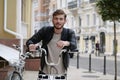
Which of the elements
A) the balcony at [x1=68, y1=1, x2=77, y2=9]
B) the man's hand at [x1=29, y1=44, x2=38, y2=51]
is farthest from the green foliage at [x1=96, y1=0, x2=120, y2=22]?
the balcony at [x1=68, y1=1, x2=77, y2=9]

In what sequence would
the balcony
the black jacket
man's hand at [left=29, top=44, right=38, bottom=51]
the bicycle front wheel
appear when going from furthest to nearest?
the balcony
the bicycle front wheel
the black jacket
man's hand at [left=29, top=44, right=38, bottom=51]

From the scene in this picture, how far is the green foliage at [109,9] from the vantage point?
15.4 metres

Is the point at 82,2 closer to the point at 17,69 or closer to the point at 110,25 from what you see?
the point at 110,25

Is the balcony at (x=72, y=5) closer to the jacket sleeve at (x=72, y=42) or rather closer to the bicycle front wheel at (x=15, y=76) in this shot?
the bicycle front wheel at (x=15, y=76)

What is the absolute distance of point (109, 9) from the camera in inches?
618

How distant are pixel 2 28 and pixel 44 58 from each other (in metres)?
9.56

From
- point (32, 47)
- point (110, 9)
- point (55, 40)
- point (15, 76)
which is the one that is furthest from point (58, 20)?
point (110, 9)

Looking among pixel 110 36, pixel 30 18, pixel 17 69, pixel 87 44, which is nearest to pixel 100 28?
pixel 110 36

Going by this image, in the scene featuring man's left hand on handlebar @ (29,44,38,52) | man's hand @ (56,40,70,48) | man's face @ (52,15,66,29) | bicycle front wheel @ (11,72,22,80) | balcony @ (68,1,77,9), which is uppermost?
balcony @ (68,1,77,9)

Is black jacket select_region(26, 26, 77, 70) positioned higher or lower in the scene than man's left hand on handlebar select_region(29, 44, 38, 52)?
higher

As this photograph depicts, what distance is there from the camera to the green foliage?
15.4 m

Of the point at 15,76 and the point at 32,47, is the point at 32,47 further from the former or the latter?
the point at 15,76

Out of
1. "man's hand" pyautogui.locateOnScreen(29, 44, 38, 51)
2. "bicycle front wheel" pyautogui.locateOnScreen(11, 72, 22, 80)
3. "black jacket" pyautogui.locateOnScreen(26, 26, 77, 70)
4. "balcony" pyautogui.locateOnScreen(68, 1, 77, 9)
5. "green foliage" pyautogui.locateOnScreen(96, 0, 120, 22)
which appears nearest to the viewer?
"man's hand" pyautogui.locateOnScreen(29, 44, 38, 51)

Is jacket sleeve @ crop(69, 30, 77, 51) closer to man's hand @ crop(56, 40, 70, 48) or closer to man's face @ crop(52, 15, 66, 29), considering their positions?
man's hand @ crop(56, 40, 70, 48)
